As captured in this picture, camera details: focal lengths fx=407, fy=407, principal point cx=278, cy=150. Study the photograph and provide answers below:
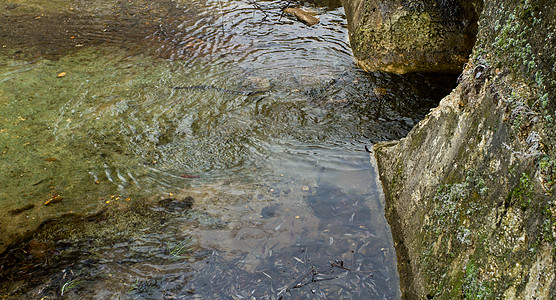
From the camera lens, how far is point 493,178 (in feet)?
7.58

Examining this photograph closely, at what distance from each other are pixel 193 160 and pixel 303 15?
15.9ft

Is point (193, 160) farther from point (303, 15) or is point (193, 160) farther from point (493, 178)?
point (303, 15)

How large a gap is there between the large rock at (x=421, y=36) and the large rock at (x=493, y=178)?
3.17 meters

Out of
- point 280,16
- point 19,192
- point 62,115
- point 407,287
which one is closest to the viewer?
point 407,287

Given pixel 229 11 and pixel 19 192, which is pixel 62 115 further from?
pixel 229 11

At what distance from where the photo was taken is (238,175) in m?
4.23

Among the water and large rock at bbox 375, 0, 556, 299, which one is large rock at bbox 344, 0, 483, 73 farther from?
large rock at bbox 375, 0, 556, 299

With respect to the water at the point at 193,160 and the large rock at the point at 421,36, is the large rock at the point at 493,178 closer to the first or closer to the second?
the water at the point at 193,160

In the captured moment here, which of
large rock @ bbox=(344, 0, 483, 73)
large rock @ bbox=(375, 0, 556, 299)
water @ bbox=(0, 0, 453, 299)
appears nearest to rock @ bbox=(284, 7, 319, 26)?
water @ bbox=(0, 0, 453, 299)

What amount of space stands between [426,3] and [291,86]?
96.0 inches

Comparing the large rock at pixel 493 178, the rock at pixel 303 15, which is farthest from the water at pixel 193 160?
the large rock at pixel 493 178

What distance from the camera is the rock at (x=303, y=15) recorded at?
7.96 meters

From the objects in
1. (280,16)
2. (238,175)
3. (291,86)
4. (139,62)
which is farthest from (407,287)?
(280,16)

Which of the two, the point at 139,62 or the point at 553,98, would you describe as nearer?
the point at 553,98
